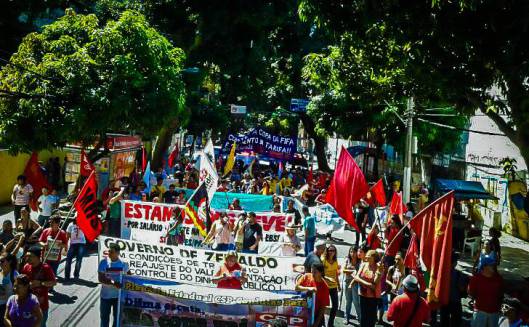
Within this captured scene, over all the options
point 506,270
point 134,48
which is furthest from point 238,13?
point 506,270

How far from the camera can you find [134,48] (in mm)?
13320

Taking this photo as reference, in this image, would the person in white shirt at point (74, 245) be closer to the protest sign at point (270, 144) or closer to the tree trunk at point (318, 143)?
the protest sign at point (270, 144)

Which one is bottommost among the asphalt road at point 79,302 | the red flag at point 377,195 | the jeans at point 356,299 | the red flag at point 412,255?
the asphalt road at point 79,302

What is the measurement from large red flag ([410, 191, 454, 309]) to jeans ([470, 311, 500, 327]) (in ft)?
2.60

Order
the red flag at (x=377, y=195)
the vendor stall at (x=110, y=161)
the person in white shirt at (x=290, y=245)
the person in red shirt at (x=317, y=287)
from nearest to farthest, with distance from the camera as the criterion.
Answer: the person in red shirt at (x=317, y=287) < the person in white shirt at (x=290, y=245) < the red flag at (x=377, y=195) < the vendor stall at (x=110, y=161)

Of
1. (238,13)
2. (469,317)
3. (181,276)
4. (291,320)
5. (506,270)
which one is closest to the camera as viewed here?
(291,320)

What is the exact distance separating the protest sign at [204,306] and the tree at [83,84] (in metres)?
5.51

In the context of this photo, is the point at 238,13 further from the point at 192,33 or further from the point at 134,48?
the point at 134,48

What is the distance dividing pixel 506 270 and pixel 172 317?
1023 cm

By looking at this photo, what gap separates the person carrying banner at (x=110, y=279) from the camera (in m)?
7.66

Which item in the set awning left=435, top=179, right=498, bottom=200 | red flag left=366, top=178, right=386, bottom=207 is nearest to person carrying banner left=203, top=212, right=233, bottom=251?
red flag left=366, top=178, right=386, bottom=207

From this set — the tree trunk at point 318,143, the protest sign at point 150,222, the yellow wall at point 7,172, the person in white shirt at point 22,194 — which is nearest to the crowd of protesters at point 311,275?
the protest sign at point 150,222

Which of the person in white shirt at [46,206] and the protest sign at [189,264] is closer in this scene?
the protest sign at [189,264]

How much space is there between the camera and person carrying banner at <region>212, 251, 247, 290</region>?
7.82 m
